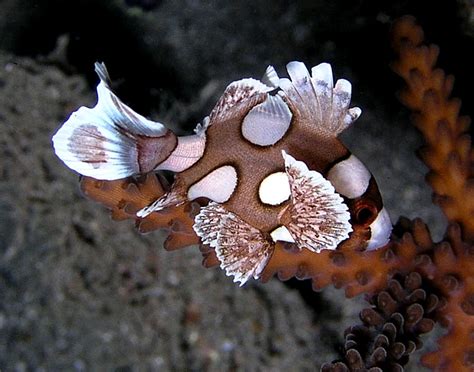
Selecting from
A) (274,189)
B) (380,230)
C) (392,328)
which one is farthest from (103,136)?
(392,328)

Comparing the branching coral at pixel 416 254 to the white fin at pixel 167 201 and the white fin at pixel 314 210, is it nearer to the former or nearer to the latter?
the white fin at pixel 167 201

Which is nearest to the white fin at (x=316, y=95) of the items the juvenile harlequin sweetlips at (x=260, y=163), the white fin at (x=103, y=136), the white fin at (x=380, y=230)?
the juvenile harlequin sweetlips at (x=260, y=163)

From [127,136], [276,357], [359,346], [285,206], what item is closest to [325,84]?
[285,206]

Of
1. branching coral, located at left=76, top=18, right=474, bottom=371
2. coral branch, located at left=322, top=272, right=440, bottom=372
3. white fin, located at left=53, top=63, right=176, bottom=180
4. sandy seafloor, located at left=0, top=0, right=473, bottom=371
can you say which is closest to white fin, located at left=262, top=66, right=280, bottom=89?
white fin, located at left=53, top=63, right=176, bottom=180

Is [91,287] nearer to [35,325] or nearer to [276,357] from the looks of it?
[35,325]

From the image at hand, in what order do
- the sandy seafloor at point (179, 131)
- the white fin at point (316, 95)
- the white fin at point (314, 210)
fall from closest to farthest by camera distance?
the white fin at point (314, 210)
the white fin at point (316, 95)
the sandy seafloor at point (179, 131)

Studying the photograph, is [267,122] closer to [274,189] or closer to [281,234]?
[274,189]
